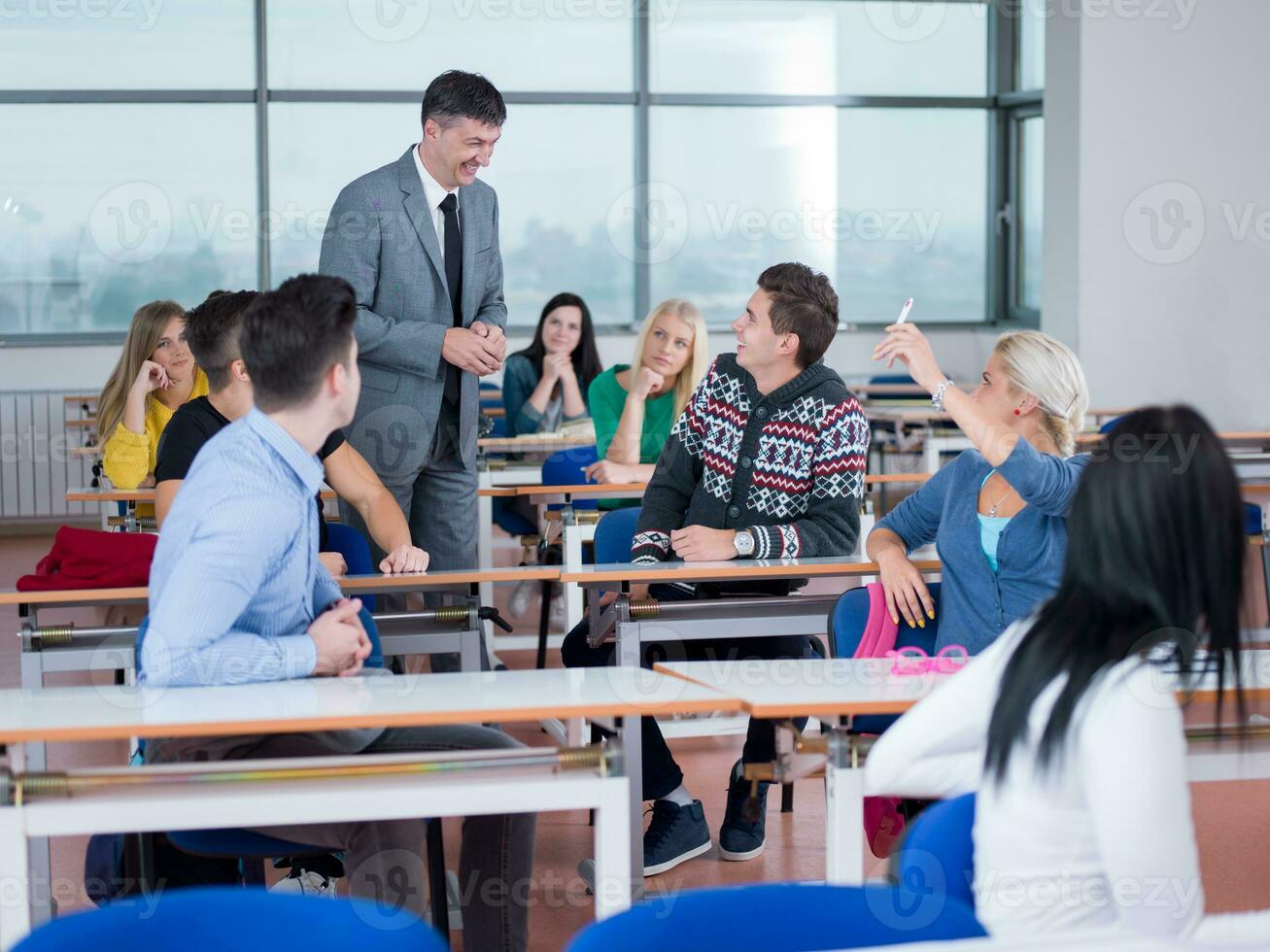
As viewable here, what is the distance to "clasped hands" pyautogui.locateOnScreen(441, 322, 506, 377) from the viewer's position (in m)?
3.32

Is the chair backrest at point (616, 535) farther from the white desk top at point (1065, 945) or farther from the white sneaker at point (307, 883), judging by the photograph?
the white desk top at point (1065, 945)

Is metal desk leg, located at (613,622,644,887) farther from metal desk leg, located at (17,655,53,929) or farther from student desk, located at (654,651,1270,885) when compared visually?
metal desk leg, located at (17,655,53,929)

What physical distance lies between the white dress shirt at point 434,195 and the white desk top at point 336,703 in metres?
1.70

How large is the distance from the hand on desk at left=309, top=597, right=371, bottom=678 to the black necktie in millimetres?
1437

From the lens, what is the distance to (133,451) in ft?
15.0

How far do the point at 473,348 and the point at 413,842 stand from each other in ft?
4.89

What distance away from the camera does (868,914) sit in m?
1.19

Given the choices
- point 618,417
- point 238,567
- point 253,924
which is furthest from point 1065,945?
point 618,417

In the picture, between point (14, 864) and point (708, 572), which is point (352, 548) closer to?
point (708, 572)

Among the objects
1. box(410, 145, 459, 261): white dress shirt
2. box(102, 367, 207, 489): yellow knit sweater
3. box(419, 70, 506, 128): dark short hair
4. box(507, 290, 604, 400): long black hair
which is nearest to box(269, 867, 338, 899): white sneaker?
box(410, 145, 459, 261): white dress shirt

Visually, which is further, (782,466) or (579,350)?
(579,350)

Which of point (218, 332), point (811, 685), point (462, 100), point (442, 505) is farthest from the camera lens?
point (442, 505)

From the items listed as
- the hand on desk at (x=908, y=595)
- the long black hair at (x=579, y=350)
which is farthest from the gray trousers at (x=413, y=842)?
the long black hair at (x=579, y=350)

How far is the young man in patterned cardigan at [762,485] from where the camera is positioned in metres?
3.06
